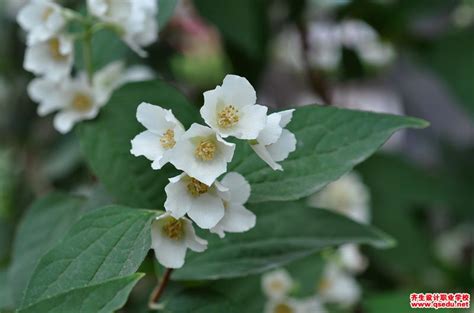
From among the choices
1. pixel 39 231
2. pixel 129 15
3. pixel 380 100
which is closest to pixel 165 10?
pixel 129 15

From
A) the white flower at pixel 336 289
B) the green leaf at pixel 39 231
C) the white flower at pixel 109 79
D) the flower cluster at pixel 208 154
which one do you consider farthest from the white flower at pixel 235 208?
Answer: the white flower at pixel 336 289

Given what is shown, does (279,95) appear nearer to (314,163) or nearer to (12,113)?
(12,113)

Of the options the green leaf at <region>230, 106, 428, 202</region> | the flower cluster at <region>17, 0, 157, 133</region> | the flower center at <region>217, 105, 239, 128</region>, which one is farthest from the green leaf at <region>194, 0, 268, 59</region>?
the flower center at <region>217, 105, 239, 128</region>

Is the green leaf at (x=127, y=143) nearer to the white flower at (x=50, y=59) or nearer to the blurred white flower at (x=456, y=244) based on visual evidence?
the white flower at (x=50, y=59)

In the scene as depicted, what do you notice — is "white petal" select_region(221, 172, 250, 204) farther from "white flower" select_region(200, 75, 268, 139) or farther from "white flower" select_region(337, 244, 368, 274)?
"white flower" select_region(337, 244, 368, 274)

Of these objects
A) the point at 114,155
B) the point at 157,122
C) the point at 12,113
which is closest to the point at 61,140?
the point at 12,113

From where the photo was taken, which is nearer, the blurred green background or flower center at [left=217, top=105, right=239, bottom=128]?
flower center at [left=217, top=105, right=239, bottom=128]

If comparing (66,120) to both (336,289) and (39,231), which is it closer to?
(39,231)
